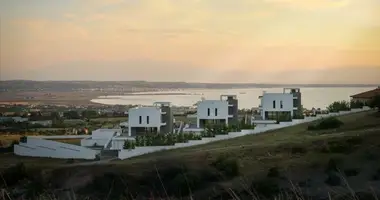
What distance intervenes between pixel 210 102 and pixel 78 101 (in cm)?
724

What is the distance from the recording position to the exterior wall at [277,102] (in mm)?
23000

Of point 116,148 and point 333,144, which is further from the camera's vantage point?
point 116,148

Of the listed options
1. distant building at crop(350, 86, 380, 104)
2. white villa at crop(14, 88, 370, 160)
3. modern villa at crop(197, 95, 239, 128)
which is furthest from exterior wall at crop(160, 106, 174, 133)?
distant building at crop(350, 86, 380, 104)

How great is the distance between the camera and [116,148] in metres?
18.9

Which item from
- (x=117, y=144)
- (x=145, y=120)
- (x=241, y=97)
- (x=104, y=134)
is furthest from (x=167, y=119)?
(x=241, y=97)

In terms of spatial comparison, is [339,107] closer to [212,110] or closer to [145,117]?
[212,110]

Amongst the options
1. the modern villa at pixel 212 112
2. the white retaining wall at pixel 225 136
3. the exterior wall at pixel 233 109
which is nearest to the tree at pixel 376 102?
the white retaining wall at pixel 225 136

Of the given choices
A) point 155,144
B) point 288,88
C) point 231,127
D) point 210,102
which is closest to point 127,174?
point 155,144

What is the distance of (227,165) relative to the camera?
1252cm

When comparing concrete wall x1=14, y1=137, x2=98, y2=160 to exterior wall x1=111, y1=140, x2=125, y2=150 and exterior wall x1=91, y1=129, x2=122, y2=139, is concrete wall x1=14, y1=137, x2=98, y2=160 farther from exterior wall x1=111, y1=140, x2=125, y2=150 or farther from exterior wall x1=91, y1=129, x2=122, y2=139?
exterior wall x1=91, y1=129, x2=122, y2=139

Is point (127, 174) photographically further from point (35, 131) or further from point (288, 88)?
point (288, 88)

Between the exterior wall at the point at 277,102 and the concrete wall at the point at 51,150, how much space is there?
322 inches

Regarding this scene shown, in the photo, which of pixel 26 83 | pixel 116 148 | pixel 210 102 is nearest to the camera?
pixel 26 83

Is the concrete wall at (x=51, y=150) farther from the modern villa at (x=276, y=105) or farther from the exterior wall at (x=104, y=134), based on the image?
the modern villa at (x=276, y=105)
